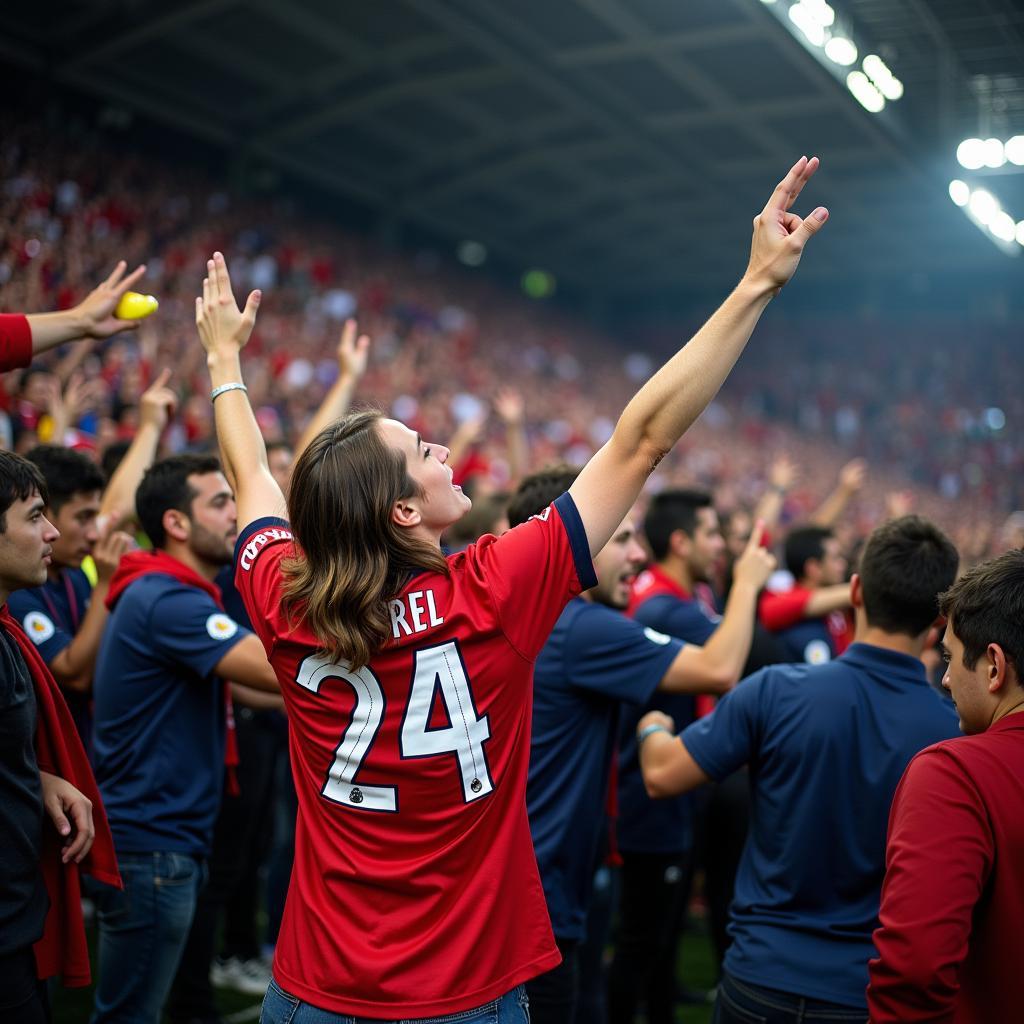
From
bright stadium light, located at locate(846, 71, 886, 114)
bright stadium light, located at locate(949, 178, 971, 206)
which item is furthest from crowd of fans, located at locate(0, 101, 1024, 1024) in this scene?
bright stadium light, located at locate(949, 178, 971, 206)

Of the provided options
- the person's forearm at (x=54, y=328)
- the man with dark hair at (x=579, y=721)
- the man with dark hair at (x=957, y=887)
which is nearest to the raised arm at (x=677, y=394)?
the man with dark hair at (x=957, y=887)

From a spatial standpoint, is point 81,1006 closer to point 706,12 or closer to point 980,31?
point 980,31

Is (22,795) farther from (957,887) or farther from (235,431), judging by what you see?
(957,887)

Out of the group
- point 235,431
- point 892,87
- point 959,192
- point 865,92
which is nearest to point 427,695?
point 235,431

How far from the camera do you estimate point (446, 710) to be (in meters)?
1.96

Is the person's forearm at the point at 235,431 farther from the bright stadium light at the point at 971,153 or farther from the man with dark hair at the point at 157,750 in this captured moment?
the bright stadium light at the point at 971,153

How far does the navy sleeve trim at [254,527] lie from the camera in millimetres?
2279

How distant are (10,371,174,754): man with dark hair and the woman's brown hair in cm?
156

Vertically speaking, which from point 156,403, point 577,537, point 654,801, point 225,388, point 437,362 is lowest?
point 654,801

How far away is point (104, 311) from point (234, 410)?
34.7 inches

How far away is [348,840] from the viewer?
2.02 m

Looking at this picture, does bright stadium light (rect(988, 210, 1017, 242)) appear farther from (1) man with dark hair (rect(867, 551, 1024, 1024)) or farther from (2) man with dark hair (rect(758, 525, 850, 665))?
(1) man with dark hair (rect(867, 551, 1024, 1024))

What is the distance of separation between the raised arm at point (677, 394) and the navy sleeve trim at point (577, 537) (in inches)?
0.5

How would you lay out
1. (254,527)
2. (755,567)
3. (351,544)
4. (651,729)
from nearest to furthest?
(351,544), (254,527), (651,729), (755,567)
